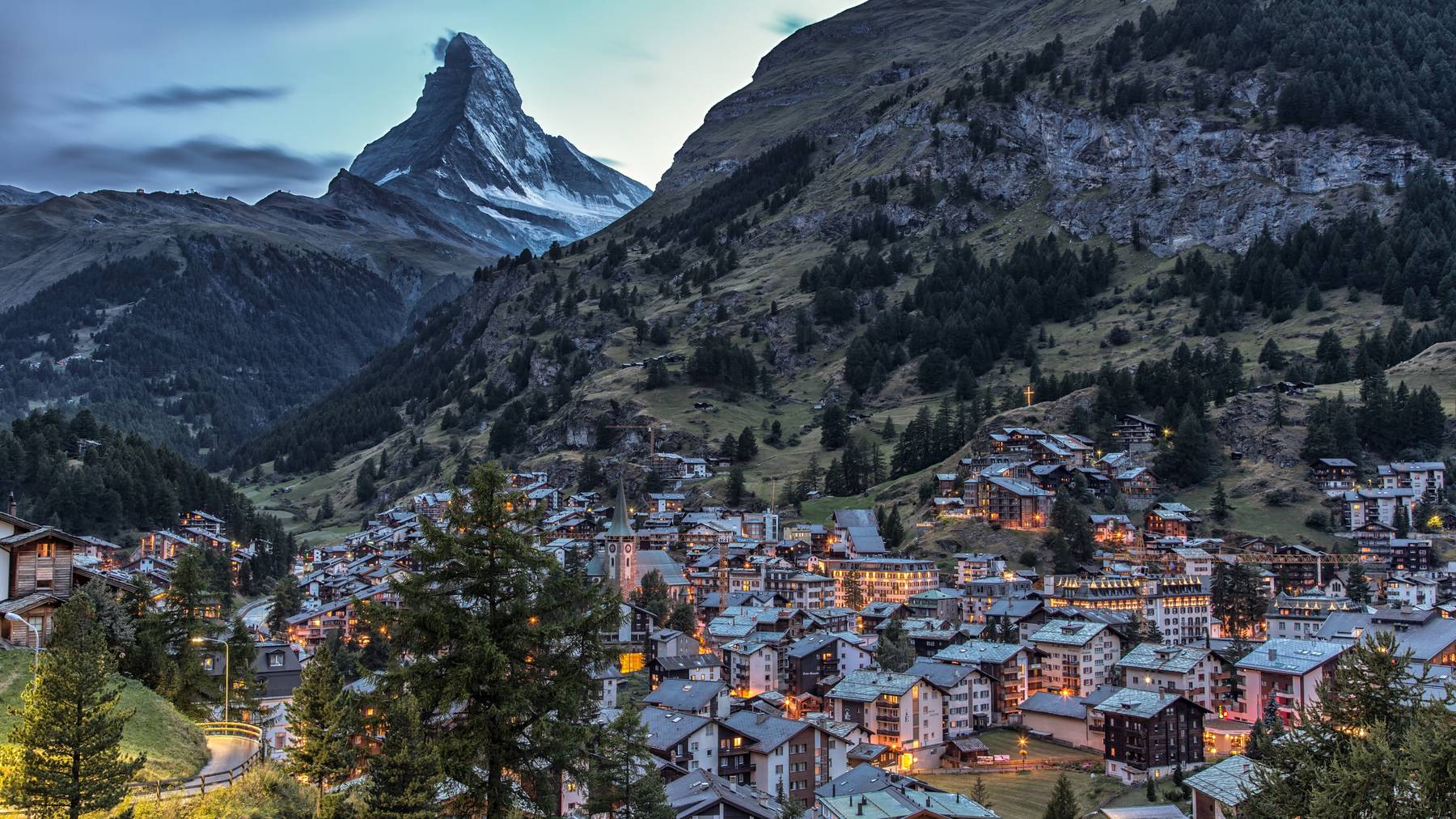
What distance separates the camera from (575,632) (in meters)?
20.6

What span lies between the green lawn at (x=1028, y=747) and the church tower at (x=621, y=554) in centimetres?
5036

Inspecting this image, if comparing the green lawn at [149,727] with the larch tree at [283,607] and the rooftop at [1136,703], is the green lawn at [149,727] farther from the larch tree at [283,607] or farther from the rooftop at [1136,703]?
the larch tree at [283,607]

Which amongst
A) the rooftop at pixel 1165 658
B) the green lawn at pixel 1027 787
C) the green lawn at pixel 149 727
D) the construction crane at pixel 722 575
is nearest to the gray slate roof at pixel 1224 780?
the green lawn at pixel 1027 787

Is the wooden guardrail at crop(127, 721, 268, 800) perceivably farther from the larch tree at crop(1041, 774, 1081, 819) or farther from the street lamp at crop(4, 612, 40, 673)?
the larch tree at crop(1041, 774, 1081, 819)

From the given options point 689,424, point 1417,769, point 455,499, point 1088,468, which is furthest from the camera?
point 689,424

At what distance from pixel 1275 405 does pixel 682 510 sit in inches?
3148

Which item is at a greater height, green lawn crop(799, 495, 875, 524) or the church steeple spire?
A: the church steeple spire

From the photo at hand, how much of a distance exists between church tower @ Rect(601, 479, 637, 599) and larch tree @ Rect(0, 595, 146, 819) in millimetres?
104649

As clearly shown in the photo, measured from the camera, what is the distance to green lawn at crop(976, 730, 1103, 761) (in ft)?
277

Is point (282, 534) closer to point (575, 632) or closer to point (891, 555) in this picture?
point (891, 555)

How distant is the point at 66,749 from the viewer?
2425 cm

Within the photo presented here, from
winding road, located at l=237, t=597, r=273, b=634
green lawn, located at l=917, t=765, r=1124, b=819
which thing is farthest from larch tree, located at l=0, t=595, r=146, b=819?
winding road, located at l=237, t=597, r=273, b=634

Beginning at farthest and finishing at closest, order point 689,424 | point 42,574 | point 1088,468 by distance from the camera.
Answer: point 689,424 → point 1088,468 → point 42,574

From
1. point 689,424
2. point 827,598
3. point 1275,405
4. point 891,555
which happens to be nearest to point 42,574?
point 827,598
